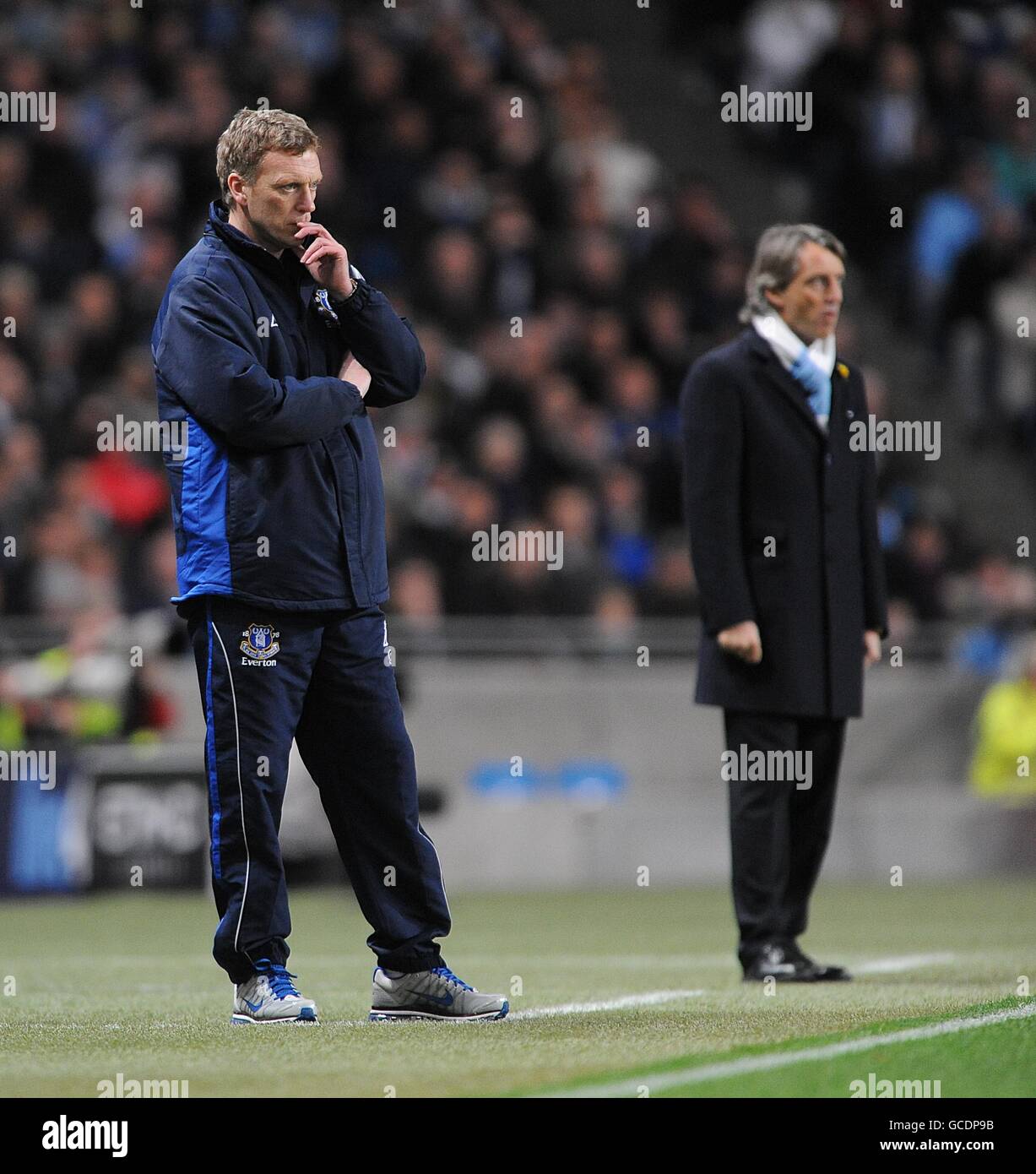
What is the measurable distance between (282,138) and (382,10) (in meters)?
12.4

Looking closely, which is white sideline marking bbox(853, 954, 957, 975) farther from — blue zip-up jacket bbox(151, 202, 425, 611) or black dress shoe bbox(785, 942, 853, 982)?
blue zip-up jacket bbox(151, 202, 425, 611)

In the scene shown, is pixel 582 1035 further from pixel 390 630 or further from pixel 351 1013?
pixel 390 630

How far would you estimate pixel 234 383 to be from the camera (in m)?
5.56

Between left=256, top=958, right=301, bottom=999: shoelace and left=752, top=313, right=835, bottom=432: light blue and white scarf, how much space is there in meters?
2.71

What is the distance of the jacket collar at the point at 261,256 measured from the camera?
5852mm

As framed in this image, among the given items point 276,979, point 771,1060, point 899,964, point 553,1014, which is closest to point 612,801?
point 899,964

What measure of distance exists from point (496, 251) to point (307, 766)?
10605 mm

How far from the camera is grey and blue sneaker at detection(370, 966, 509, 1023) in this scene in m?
5.88

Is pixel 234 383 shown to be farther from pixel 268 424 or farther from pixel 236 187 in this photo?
pixel 236 187

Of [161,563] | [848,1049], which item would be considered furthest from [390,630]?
[848,1049]

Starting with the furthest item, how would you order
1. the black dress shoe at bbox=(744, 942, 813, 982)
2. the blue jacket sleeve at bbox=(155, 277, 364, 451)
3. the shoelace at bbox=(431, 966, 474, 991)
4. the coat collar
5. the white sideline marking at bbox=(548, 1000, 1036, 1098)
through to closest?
the coat collar → the black dress shoe at bbox=(744, 942, 813, 982) → the shoelace at bbox=(431, 966, 474, 991) → the blue jacket sleeve at bbox=(155, 277, 364, 451) → the white sideline marking at bbox=(548, 1000, 1036, 1098)

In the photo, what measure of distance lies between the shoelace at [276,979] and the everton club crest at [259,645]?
0.74m

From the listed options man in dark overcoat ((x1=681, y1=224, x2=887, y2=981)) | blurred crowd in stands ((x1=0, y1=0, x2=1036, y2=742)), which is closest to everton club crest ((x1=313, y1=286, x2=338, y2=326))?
man in dark overcoat ((x1=681, y1=224, x2=887, y2=981))

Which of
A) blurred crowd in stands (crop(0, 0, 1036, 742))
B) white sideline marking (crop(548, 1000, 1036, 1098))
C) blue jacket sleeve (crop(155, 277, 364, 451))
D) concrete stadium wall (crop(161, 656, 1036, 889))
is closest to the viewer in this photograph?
white sideline marking (crop(548, 1000, 1036, 1098))
